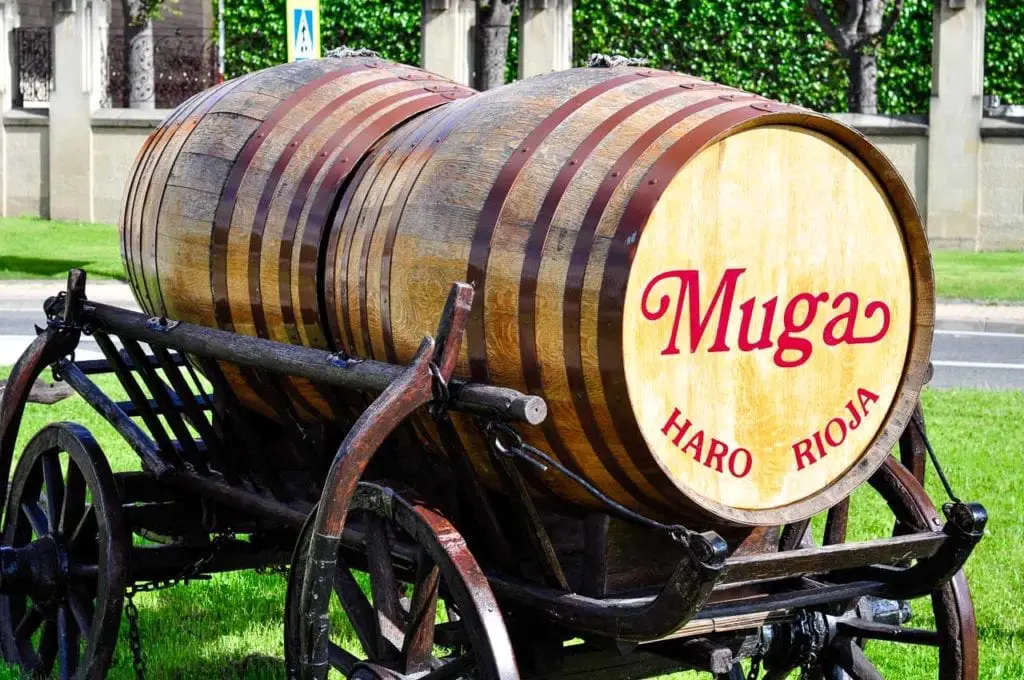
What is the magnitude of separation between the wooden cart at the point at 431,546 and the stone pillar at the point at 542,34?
599 inches

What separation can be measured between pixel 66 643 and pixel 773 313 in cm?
252

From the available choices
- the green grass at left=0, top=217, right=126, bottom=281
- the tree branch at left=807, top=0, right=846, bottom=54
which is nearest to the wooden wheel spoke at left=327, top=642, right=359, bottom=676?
the green grass at left=0, top=217, right=126, bottom=281

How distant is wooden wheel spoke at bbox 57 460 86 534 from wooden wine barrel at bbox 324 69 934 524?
1.47 meters

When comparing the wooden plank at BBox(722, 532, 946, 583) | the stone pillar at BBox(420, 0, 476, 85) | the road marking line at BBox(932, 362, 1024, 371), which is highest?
the stone pillar at BBox(420, 0, 476, 85)

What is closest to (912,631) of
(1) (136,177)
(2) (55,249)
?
(1) (136,177)

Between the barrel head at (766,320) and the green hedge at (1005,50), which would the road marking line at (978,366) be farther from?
the green hedge at (1005,50)

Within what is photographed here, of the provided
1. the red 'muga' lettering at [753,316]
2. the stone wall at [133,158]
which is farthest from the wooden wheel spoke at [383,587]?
the stone wall at [133,158]

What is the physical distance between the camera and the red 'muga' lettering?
119 inches

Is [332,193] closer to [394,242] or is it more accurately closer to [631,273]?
[394,242]

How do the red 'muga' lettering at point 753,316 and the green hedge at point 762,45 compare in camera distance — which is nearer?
the red 'muga' lettering at point 753,316

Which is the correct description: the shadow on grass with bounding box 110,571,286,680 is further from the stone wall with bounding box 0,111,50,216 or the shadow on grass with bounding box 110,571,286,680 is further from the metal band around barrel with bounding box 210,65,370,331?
the stone wall with bounding box 0,111,50,216

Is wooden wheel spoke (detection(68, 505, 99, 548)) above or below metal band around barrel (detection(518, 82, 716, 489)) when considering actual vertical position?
below

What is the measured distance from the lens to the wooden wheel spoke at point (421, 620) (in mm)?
3352

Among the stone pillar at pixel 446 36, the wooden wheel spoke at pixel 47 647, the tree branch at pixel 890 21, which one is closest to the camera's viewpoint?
the wooden wheel spoke at pixel 47 647
